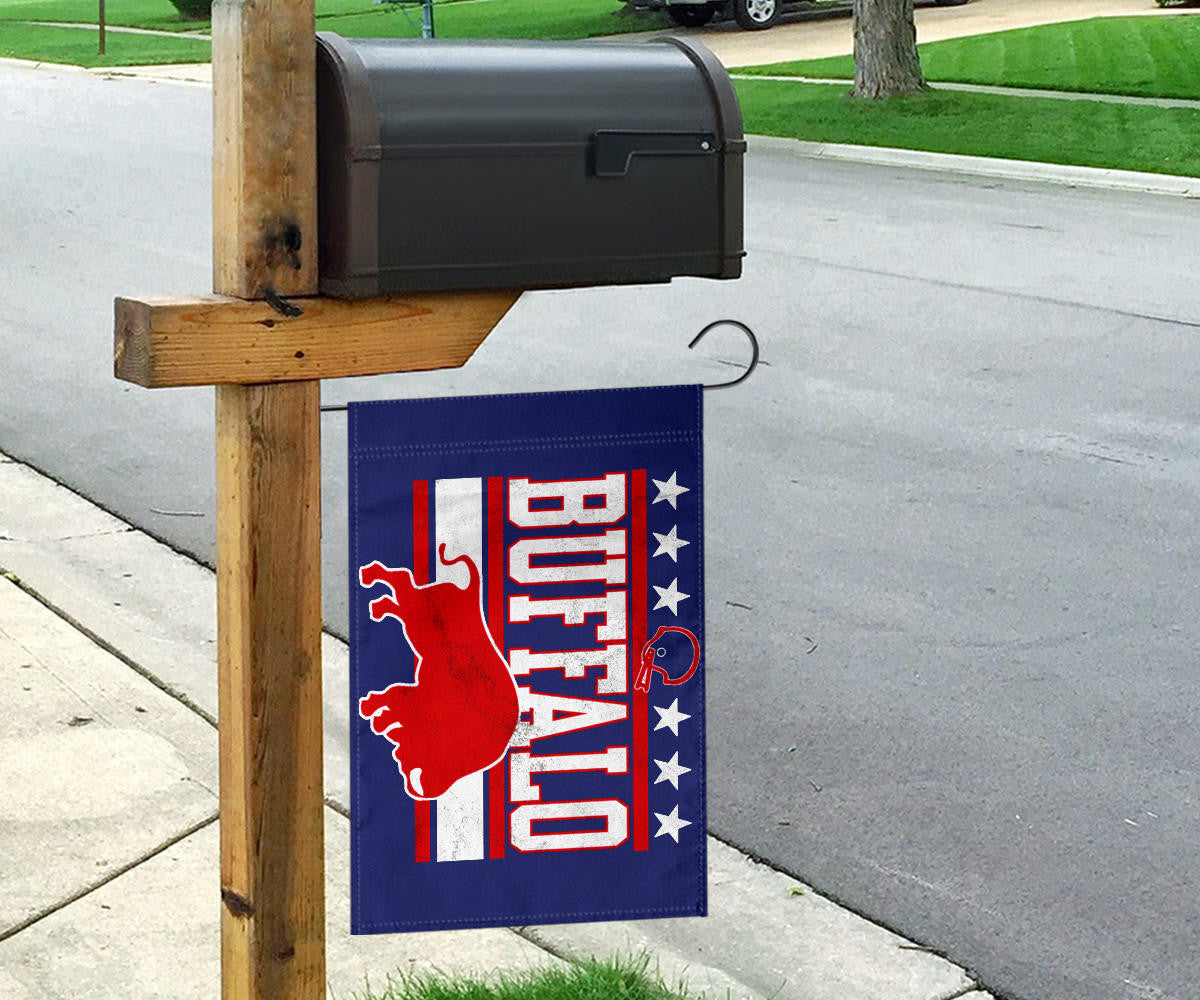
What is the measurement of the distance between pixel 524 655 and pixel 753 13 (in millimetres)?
28269

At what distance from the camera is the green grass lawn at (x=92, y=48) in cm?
2920

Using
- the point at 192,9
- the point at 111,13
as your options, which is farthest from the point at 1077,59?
the point at 111,13

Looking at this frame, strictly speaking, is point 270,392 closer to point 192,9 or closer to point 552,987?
point 552,987

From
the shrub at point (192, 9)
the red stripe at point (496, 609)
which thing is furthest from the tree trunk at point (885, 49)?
the shrub at point (192, 9)

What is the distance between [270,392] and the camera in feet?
8.79

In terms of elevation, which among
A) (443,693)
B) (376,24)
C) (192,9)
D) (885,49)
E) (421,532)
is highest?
(192,9)

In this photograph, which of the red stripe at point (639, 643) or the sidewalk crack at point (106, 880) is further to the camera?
the sidewalk crack at point (106, 880)

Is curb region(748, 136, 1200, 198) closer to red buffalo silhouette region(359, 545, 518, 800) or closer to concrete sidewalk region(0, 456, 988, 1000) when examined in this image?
concrete sidewalk region(0, 456, 988, 1000)

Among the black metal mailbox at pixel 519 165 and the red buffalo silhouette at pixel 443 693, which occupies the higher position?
the black metal mailbox at pixel 519 165

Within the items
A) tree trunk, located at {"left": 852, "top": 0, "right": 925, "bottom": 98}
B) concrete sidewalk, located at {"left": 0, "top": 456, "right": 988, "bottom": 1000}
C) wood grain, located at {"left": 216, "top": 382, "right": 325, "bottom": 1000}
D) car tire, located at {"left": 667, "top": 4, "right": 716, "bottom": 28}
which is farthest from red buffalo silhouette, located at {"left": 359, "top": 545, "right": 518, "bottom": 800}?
car tire, located at {"left": 667, "top": 4, "right": 716, "bottom": 28}

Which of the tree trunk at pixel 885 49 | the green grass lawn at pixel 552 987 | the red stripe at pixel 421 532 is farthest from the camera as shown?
the tree trunk at pixel 885 49

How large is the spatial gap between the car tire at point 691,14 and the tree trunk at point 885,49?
32.4 feet

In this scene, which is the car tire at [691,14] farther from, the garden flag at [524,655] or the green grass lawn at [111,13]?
the garden flag at [524,655]

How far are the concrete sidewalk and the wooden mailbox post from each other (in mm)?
896
